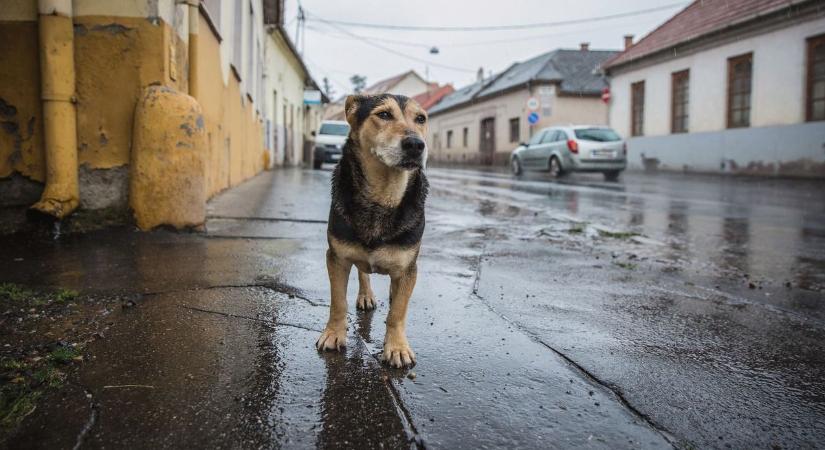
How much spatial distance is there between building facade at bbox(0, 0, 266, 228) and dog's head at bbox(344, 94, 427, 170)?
2.69 meters

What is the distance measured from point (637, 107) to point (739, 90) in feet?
18.3

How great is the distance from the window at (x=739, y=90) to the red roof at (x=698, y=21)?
1288mm

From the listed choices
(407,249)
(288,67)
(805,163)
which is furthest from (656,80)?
(407,249)

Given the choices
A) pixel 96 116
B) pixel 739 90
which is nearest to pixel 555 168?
Answer: pixel 739 90

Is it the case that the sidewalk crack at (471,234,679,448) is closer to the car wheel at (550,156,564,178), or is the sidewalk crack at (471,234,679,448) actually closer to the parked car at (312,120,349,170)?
the car wheel at (550,156,564,178)

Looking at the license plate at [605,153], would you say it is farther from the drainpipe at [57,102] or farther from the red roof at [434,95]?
the red roof at [434,95]

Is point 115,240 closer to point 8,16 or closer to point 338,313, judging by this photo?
point 8,16

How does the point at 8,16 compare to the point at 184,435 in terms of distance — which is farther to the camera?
the point at 8,16

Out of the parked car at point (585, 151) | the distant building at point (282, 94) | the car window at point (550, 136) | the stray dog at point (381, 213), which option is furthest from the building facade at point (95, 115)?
the car window at point (550, 136)

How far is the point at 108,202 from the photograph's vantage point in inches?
198

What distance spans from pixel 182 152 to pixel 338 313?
10.1 feet

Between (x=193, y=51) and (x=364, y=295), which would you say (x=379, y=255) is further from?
(x=193, y=51)

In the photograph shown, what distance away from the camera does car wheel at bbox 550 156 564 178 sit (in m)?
18.8

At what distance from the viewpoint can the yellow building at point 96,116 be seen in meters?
4.73
